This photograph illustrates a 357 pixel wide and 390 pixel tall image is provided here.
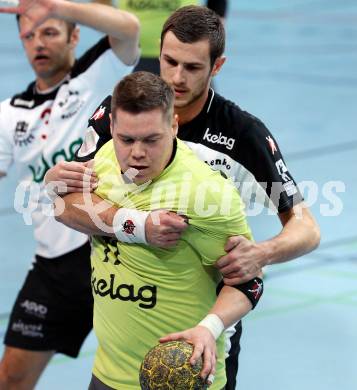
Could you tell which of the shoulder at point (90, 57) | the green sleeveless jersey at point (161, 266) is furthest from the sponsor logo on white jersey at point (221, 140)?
the shoulder at point (90, 57)

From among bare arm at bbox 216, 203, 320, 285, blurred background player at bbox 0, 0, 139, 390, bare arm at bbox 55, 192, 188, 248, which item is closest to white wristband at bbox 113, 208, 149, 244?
bare arm at bbox 55, 192, 188, 248

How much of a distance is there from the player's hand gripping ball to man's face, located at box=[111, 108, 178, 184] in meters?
0.66

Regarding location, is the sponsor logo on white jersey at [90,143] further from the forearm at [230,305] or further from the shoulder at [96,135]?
the forearm at [230,305]

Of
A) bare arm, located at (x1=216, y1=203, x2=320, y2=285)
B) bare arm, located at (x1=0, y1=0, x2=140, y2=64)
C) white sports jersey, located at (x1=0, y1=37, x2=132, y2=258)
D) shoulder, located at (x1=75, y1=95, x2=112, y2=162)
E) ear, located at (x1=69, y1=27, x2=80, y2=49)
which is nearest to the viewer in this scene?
bare arm, located at (x1=216, y1=203, x2=320, y2=285)

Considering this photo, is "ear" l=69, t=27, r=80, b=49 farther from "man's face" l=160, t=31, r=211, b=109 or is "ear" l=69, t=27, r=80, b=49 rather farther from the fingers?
the fingers

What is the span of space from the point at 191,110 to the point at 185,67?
0.19 m

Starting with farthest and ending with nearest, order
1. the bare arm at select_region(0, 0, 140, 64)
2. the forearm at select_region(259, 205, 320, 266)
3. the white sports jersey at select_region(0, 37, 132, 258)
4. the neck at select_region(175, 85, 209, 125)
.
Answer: the white sports jersey at select_region(0, 37, 132, 258)
the bare arm at select_region(0, 0, 140, 64)
the neck at select_region(175, 85, 209, 125)
the forearm at select_region(259, 205, 320, 266)

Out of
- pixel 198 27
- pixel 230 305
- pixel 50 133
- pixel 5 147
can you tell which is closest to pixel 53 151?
pixel 50 133

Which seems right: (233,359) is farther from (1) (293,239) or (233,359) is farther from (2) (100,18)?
(2) (100,18)

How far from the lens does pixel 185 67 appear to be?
A: 4.07 meters

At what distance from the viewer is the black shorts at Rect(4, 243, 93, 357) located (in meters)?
5.22

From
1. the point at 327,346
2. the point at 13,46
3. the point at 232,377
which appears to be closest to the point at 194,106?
the point at 232,377

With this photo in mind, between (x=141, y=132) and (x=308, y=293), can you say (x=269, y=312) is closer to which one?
(x=308, y=293)

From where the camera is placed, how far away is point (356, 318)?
6824mm
